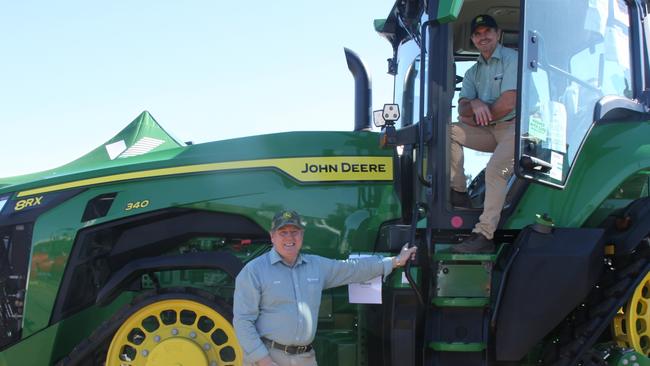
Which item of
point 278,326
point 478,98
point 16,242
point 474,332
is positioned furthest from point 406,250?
point 16,242

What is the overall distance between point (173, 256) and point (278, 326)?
1.11 meters

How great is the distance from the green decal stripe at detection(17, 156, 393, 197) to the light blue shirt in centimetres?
72

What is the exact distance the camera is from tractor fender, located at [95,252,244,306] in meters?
4.25

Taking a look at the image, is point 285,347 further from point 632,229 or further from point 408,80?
point 408,80

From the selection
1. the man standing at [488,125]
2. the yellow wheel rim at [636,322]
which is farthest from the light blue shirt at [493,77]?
the yellow wheel rim at [636,322]

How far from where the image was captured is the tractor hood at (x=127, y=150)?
15.8 feet

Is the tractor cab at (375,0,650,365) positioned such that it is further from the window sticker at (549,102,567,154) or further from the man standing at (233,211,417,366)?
the man standing at (233,211,417,366)

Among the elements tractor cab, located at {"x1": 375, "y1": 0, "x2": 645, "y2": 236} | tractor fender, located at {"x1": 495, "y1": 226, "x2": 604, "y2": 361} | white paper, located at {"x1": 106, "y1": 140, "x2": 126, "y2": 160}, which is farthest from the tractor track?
white paper, located at {"x1": 106, "y1": 140, "x2": 126, "y2": 160}

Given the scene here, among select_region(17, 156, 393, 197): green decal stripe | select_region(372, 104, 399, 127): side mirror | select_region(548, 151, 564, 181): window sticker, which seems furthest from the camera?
select_region(17, 156, 393, 197): green decal stripe

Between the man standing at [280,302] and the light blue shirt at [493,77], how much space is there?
1461mm

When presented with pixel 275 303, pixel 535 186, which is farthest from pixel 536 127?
pixel 275 303

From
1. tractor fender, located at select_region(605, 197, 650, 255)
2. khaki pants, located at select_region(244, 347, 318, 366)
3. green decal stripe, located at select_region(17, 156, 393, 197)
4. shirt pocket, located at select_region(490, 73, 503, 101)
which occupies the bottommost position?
khaki pants, located at select_region(244, 347, 318, 366)

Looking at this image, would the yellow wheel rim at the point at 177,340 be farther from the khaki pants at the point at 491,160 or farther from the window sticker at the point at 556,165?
the window sticker at the point at 556,165

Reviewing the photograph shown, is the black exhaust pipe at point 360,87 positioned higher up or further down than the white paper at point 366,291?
higher up
